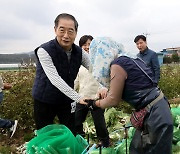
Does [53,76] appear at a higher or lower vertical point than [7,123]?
higher

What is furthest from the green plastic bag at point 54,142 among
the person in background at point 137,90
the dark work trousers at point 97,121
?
the dark work trousers at point 97,121

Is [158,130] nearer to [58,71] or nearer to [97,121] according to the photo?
[58,71]

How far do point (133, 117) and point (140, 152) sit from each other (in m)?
0.24

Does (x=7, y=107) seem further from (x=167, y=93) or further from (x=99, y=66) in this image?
(x=167, y=93)

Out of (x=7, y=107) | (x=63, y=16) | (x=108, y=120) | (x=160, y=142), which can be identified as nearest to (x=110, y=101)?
(x=160, y=142)

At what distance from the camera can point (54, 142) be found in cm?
235

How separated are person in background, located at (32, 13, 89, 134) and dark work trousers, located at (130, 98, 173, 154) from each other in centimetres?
57

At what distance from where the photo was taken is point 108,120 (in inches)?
184

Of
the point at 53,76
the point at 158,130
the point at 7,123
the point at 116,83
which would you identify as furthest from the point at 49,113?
the point at 7,123

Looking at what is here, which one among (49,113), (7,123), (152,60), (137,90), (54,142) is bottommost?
(7,123)

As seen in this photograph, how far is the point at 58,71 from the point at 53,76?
16 centimetres

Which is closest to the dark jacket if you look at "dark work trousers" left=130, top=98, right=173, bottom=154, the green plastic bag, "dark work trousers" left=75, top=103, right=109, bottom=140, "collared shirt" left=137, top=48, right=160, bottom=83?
the green plastic bag

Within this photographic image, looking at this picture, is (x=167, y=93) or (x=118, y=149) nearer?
(x=118, y=149)

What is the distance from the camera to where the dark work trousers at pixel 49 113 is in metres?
2.59
